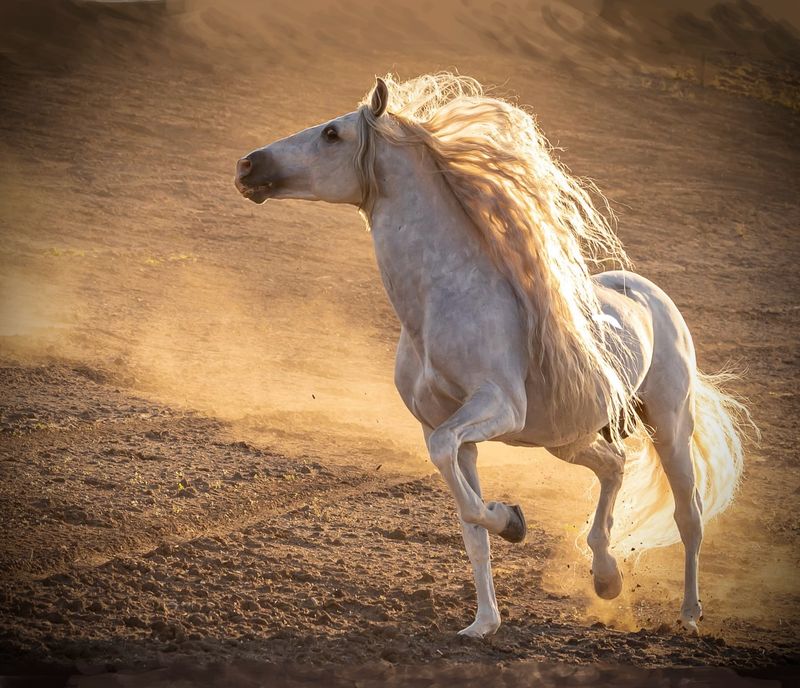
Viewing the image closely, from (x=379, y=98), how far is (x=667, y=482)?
2.80m

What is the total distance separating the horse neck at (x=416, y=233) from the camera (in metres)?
5.15

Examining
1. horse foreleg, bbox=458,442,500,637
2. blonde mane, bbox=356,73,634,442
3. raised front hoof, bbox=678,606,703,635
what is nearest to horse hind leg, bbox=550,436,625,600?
raised front hoof, bbox=678,606,703,635

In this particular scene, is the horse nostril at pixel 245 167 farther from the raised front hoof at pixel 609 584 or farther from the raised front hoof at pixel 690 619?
the raised front hoof at pixel 690 619

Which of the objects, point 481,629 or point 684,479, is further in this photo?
point 684,479

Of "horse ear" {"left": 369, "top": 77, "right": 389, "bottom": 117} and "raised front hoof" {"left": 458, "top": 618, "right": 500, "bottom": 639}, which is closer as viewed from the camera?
"horse ear" {"left": 369, "top": 77, "right": 389, "bottom": 117}

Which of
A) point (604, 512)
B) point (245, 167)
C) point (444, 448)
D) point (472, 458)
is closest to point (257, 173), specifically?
point (245, 167)

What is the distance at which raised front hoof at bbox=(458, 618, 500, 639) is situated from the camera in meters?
5.42

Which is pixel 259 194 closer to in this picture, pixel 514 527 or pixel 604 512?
pixel 514 527

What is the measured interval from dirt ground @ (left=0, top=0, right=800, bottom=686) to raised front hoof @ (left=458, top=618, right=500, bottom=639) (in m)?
0.09

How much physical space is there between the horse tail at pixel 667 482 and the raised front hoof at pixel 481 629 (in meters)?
1.40

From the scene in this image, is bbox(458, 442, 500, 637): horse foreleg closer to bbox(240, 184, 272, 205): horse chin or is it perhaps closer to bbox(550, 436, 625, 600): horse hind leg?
bbox(550, 436, 625, 600): horse hind leg

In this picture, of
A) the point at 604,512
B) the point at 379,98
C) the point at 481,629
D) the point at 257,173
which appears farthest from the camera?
the point at 604,512

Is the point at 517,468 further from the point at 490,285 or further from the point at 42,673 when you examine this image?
the point at 42,673

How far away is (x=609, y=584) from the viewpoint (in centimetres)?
616
